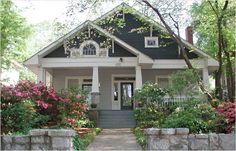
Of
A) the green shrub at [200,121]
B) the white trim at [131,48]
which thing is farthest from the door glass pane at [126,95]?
the green shrub at [200,121]

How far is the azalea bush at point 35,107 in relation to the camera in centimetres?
909

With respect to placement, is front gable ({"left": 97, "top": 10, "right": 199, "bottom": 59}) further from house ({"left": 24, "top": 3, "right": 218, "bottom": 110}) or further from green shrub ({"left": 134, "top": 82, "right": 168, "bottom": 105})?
green shrub ({"left": 134, "top": 82, "right": 168, "bottom": 105})

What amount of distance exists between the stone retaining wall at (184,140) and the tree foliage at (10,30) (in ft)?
39.8

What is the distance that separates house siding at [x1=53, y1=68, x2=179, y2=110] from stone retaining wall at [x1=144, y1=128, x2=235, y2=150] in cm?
1385

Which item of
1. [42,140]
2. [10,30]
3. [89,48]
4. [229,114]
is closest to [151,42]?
[89,48]

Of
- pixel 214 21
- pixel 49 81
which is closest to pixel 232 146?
pixel 214 21

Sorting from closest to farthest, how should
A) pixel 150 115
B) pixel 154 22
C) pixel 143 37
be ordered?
pixel 150 115, pixel 154 22, pixel 143 37

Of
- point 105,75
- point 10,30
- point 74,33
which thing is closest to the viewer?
point 10,30

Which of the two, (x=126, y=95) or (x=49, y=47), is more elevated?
(x=49, y=47)

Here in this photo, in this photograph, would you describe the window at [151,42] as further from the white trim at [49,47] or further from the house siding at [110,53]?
the white trim at [49,47]

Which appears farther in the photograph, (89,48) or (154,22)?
(89,48)

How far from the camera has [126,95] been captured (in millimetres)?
22125

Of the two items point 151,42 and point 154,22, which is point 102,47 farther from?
point 151,42

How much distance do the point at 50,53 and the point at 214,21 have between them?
9175 mm
